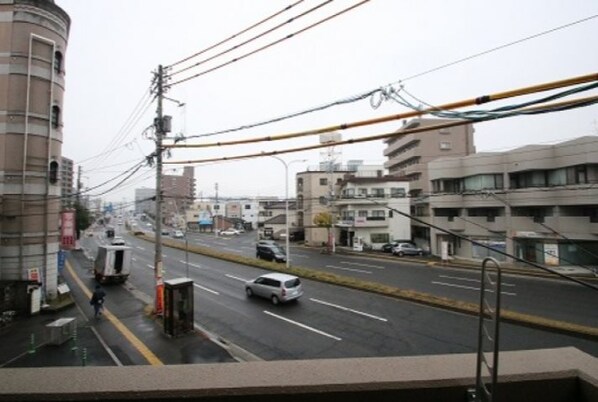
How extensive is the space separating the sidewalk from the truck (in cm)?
555

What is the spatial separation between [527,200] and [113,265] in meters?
32.4

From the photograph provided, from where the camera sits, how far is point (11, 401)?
2619mm

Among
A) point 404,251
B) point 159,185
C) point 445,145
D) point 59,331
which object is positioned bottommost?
point 59,331

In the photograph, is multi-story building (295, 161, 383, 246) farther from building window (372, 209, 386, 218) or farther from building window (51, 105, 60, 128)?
building window (51, 105, 60, 128)

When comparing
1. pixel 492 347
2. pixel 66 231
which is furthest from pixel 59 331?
pixel 492 347

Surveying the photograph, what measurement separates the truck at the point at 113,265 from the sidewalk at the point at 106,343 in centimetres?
555

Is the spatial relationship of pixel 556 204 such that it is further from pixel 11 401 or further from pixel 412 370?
pixel 11 401

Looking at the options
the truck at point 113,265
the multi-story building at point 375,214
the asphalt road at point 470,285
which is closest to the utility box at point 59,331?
the truck at point 113,265

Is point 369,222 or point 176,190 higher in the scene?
point 176,190

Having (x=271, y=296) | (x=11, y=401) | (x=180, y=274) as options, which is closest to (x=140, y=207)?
(x=180, y=274)

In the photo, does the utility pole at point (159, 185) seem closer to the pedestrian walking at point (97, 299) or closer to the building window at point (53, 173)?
the pedestrian walking at point (97, 299)

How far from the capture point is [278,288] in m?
18.0

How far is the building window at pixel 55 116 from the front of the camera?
19.6m

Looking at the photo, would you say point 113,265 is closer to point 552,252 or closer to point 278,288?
point 278,288
